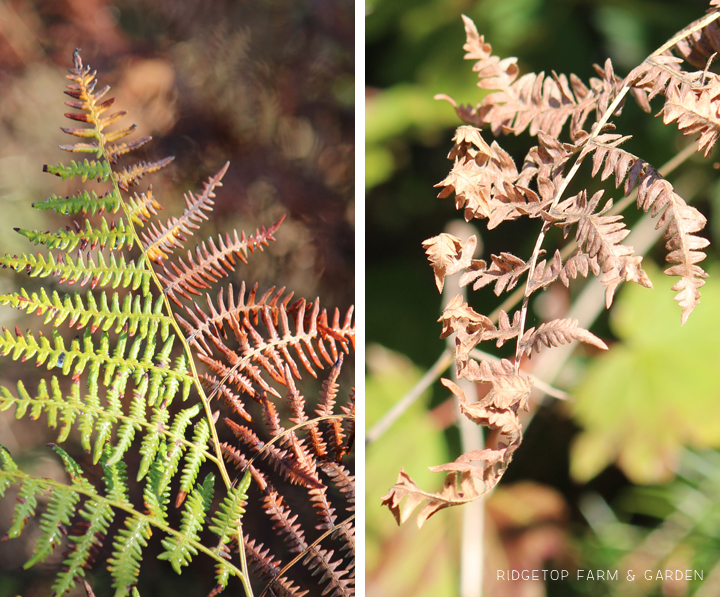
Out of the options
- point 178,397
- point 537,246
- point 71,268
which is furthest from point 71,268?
point 537,246

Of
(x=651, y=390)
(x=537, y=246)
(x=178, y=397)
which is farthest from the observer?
(x=651, y=390)

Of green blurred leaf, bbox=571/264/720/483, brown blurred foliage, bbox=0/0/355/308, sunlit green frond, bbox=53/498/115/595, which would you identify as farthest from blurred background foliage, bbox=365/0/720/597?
sunlit green frond, bbox=53/498/115/595

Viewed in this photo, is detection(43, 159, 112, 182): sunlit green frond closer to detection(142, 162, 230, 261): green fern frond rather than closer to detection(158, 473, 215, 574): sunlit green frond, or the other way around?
detection(142, 162, 230, 261): green fern frond

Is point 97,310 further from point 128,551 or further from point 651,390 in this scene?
point 651,390

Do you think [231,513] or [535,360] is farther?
[535,360]

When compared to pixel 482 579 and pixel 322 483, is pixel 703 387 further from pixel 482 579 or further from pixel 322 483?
pixel 322 483

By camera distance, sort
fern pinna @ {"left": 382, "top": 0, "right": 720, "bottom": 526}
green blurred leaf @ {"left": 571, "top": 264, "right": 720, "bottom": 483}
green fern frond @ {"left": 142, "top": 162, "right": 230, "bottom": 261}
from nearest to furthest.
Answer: fern pinna @ {"left": 382, "top": 0, "right": 720, "bottom": 526} → green fern frond @ {"left": 142, "top": 162, "right": 230, "bottom": 261} → green blurred leaf @ {"left": 571, "top": 264, "right": 720, "bottom": 483}

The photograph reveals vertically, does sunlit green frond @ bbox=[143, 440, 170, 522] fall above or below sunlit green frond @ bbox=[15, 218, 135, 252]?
below
